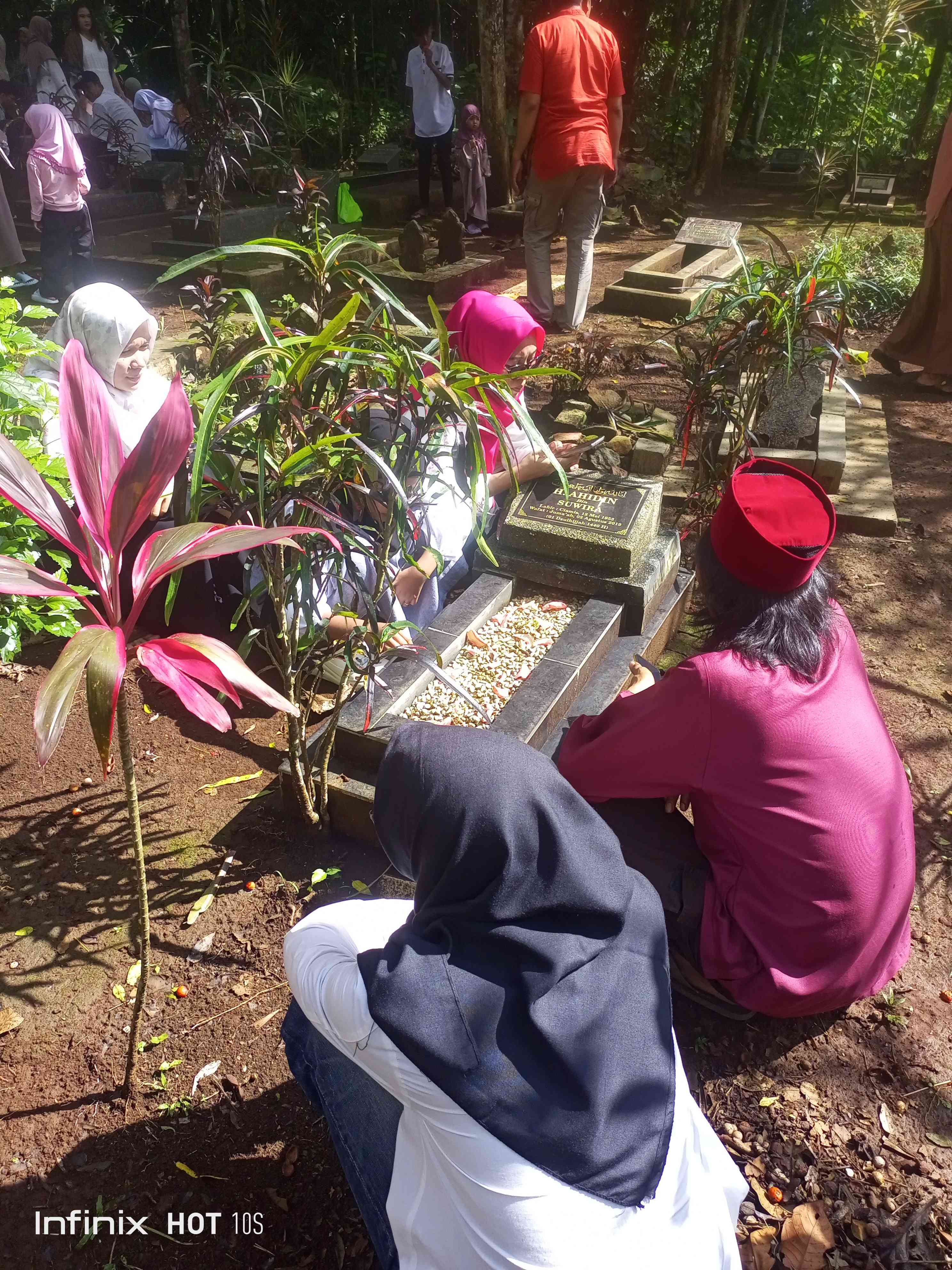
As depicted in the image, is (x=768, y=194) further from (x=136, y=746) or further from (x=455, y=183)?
(x=136, y=746)

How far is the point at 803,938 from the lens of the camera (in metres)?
1.94

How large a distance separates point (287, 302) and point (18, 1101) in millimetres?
3041

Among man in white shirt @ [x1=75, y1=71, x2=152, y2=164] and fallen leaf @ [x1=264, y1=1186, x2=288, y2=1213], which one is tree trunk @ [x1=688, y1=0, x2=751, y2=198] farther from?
fallen leaf @ [x1=264, y1=1186, x2=288, y2=1213]

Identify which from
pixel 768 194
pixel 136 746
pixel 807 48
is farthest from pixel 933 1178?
pixel 807 48

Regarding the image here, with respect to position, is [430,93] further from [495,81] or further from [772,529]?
[772,529]

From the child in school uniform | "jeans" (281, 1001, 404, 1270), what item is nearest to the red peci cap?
"jeans" (281, 1001, 404, 1270)

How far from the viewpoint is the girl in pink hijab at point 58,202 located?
21.2 feet

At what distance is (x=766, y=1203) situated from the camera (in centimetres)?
189

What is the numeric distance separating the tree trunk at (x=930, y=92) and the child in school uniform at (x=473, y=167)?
286 inches

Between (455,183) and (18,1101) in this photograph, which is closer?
(18,1101)

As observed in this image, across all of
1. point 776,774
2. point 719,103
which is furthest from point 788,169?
point 776,774

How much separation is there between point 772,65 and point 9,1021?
1809 centimetres

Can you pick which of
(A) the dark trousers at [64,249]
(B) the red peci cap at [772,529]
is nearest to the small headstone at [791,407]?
(B) the red peci cap at [772,529]

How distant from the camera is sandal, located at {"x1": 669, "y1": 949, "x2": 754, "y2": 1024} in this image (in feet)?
6.98
